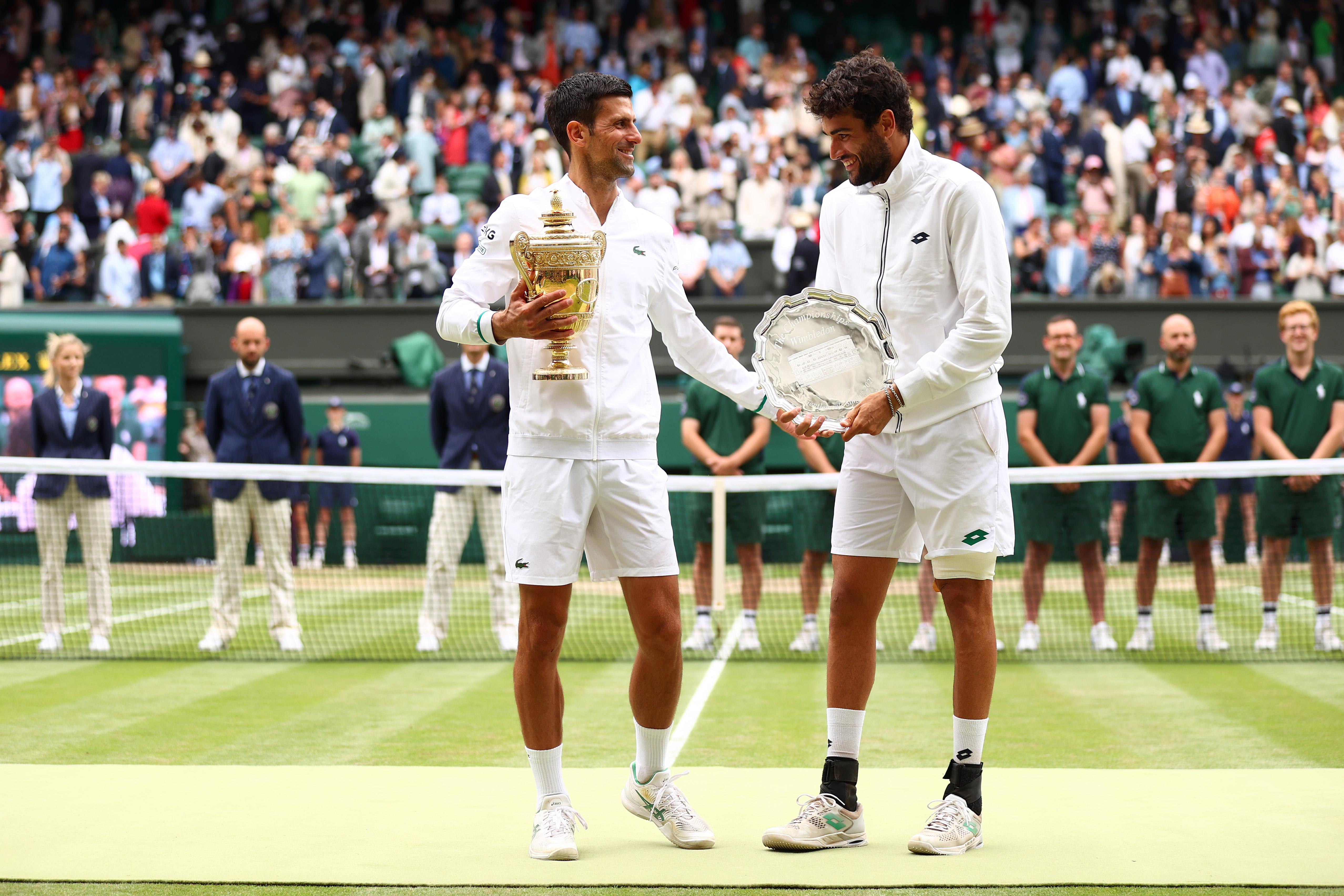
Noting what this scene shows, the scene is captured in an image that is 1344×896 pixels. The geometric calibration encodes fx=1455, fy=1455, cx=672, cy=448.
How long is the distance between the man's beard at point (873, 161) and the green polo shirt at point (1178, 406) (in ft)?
19.6

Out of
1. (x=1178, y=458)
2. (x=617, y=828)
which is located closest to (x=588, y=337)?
(x=617, y=828)

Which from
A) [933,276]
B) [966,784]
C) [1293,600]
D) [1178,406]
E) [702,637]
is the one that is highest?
[933,276]

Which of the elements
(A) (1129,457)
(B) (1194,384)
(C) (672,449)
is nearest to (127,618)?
(C) (672,449)

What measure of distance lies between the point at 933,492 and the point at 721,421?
19.6 feet

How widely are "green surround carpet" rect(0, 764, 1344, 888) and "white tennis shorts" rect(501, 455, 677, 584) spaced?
32.1 inches

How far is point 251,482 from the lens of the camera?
33.2 feet

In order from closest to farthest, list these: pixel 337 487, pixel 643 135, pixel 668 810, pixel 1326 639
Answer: pixel 668 810 → pixel 1326 639 → pixel 337 487 → pixel 643 135

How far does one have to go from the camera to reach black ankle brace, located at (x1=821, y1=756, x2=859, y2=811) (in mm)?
4250

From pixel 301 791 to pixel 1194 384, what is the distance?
6.93m

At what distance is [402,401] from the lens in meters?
16.6

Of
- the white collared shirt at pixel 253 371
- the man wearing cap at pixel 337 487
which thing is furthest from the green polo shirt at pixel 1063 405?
the man wearing cap at pixel 337 487

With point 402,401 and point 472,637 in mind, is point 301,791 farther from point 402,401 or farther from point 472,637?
point 402,401

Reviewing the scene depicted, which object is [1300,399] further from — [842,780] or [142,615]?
[142,615]

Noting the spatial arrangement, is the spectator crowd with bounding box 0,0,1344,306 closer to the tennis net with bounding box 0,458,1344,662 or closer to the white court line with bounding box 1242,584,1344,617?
the tennis net with bounding box 0,458,1344,662
